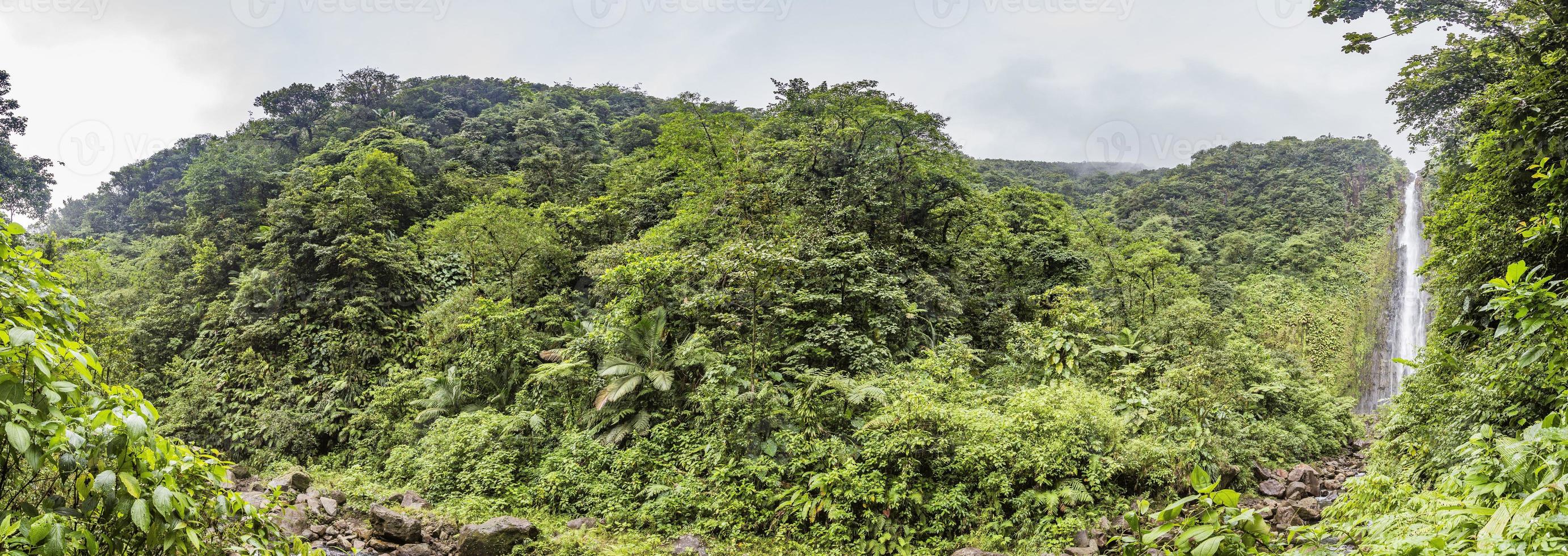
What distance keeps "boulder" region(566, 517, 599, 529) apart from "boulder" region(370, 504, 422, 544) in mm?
2171

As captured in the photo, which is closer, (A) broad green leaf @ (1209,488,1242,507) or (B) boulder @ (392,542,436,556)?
(A) broad green leaf @ (1209,488,1242,507)

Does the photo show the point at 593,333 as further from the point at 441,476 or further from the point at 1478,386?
the point at 1478,386

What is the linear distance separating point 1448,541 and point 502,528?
8.55m


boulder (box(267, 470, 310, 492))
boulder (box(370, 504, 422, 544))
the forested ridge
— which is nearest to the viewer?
the forested ridge

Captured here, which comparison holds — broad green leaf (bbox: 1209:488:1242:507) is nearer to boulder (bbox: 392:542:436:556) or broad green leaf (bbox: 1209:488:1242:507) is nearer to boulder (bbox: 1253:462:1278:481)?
boulder (bbox: 392:542:436:556)

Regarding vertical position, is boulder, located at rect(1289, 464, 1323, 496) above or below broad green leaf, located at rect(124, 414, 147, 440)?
below

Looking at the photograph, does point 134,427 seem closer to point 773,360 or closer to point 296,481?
point 773,360

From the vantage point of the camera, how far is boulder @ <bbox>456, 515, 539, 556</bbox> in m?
7.71

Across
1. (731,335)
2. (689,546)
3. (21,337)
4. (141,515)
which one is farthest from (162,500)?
(731,335)

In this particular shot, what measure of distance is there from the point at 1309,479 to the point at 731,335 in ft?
32.6

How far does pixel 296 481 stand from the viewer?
10.4 metres

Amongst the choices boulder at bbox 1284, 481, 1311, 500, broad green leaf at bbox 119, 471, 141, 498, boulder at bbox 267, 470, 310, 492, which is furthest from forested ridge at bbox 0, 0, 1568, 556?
boulder at bbox 1284, 481, 1311, 500

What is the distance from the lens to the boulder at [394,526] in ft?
27.7

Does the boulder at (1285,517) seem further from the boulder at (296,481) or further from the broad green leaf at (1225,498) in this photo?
the boulder at (296,481)
